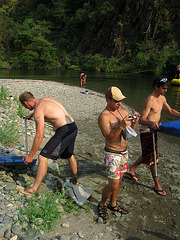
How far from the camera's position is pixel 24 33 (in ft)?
176

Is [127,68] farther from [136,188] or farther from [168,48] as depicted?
[136,188]

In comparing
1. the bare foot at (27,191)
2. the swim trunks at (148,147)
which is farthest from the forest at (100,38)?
the bare foot at (27,191)

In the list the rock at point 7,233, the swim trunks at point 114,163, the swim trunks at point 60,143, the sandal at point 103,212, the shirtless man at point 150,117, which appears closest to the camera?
the rock at point 7,233

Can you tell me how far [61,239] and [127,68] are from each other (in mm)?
37797

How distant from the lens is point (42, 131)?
3555mm

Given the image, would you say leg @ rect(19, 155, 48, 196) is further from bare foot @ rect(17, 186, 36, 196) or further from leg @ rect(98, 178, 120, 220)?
leg @ rect(98, 178, 120, 220)

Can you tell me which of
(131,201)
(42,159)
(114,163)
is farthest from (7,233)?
(131,201)

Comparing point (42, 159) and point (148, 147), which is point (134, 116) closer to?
point (148, 147)

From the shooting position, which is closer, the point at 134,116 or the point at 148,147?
the point at 134,116

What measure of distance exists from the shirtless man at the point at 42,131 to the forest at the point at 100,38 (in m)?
30.4

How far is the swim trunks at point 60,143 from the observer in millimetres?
3691

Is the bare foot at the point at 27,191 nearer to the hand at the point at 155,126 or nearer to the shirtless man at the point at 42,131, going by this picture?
the shirtless man at the point at 42,131

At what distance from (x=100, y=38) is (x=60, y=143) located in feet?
164

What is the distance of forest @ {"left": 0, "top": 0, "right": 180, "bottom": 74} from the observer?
3694 cm
